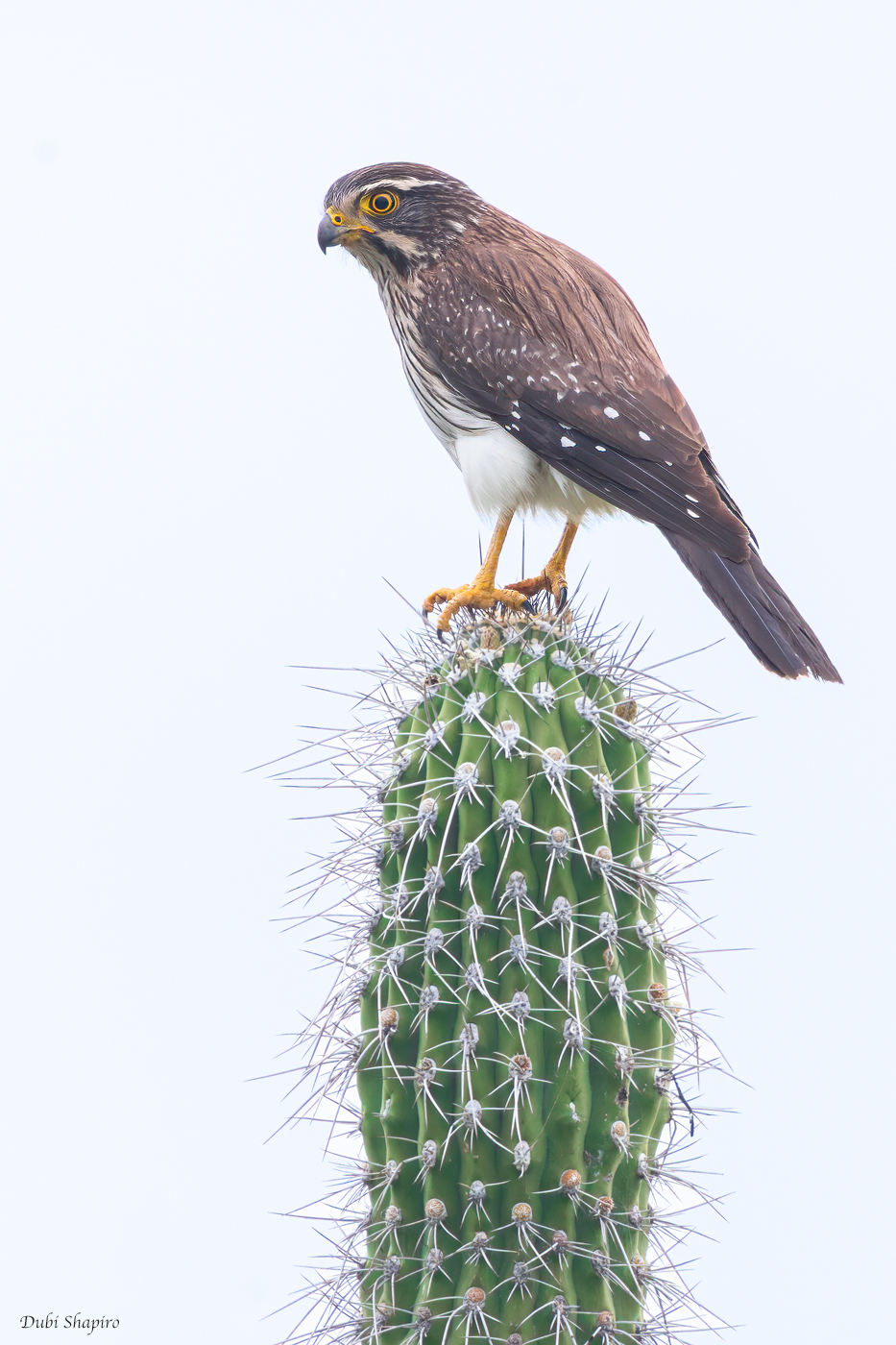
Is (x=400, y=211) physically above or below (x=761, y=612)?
above

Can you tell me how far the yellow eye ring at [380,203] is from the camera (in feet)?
11.9

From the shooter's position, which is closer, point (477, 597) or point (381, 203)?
point (477, 597)

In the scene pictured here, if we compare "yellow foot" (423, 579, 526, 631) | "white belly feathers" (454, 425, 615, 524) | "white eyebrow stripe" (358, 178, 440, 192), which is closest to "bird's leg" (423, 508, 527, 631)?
"yellow foot" (423, 579, 526, 631)

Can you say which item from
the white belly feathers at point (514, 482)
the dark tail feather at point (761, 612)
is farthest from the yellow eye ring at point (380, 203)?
the dark tail feather at point (761, 612)

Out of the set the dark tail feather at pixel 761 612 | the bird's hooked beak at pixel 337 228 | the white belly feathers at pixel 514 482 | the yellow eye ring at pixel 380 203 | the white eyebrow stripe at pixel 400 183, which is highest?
the white eyebrow stripe at pixel 400 183

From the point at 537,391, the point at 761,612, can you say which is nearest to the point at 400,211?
the point at 537,391

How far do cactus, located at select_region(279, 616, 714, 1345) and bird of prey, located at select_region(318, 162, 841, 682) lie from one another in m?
0.55

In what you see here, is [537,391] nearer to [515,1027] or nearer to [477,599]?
[477,599]

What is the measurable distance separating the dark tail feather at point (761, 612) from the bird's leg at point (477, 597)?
16.9 inches

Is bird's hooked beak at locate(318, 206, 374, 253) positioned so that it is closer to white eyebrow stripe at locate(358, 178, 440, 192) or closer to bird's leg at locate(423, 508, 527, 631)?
white eyebrow stripe at locate(358, 178, 440, 192)

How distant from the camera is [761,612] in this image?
2871 millimetres

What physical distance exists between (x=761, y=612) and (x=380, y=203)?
168 centimetres

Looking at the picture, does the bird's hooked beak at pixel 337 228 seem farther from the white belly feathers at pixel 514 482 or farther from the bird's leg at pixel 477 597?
the bird's leg at pixel 477 597

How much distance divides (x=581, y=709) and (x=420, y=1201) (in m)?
0.92
